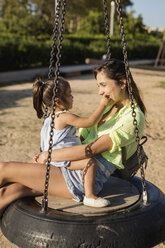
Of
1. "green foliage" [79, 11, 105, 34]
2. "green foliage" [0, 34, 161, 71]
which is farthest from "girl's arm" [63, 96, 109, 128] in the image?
"green foliage" [79, 11, 105, 34]

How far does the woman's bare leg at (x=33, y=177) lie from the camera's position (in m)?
2.41

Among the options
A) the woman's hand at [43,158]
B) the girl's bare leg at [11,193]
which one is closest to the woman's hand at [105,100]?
the woman's hand at [43,158]

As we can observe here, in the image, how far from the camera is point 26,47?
12.5m

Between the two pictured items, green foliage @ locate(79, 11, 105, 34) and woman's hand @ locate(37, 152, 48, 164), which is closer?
woman's hand @ locate(37, 152, 48, 164)

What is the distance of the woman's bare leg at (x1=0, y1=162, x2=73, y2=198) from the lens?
2412 millimetres

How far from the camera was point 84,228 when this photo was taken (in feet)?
6.80

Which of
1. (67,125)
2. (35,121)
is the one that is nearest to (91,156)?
(67,125)

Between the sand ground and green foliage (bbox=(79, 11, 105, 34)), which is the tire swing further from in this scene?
green foliage (bbox=(79, 11, 105, 34))

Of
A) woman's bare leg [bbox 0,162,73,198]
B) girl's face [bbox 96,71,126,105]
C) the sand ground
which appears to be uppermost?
girl's face [bbox 96,71,126,105]

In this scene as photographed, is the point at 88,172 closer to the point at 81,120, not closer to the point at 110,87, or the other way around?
the point at 81,120

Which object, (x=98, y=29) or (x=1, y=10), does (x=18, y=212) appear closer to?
(x=98, y=29)

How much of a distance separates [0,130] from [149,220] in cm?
441

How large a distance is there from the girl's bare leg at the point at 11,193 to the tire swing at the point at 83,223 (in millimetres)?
42

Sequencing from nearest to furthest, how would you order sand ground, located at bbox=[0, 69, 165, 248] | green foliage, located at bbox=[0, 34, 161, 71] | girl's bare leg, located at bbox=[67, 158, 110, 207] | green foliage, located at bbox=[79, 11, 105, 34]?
girl's bare leg, located at bbox=[67, 158, 110, 207] → sand ground, located at bbox=[0, 69, 165, 248] → green foliage, located at bbox=[0, 34, 161, 71] → green foliage, located at bbox=[79, 11, 105, 34]
